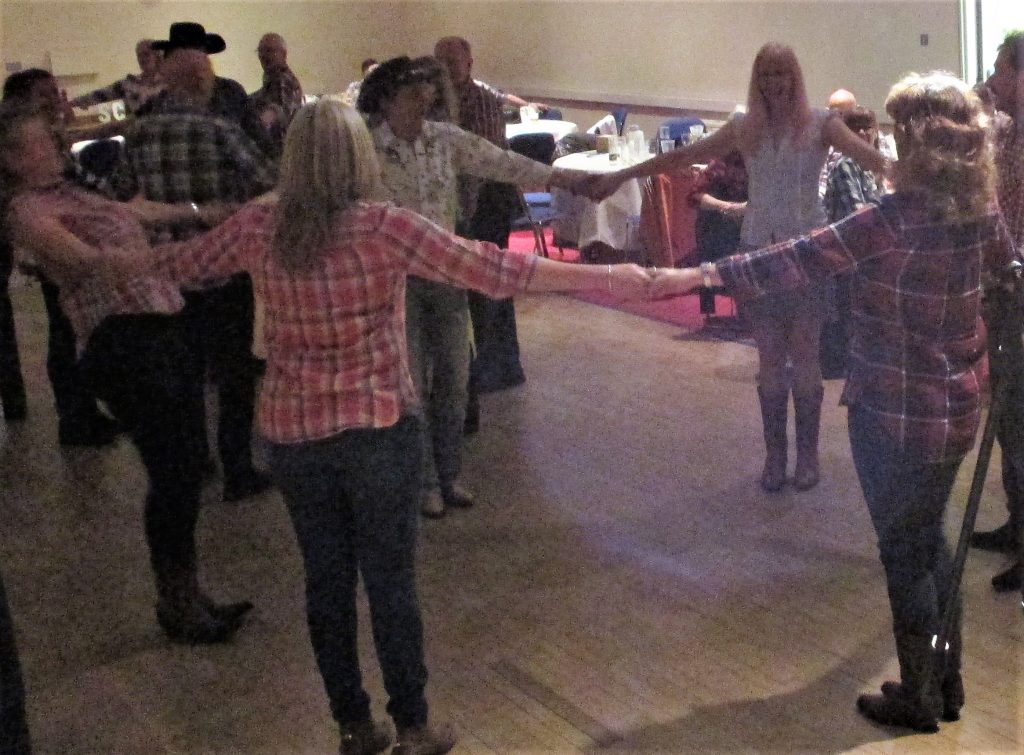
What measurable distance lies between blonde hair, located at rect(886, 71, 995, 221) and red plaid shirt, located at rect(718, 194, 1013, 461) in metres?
0.04

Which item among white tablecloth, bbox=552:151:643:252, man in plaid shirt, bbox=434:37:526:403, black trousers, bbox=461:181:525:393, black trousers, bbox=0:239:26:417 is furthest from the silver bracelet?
white tablecloth, bbox=552:151:643:252

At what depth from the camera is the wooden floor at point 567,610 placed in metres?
2.83

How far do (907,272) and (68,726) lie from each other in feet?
7.31

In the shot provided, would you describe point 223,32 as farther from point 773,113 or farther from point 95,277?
point 95,277

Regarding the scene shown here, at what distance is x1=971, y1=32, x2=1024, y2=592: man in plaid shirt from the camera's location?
3.21 m

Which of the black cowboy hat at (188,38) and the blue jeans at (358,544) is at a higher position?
the black cowboy hat at (188,38)

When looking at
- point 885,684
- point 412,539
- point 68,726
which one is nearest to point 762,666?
point 885,684

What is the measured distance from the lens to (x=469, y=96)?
5031 millimetres

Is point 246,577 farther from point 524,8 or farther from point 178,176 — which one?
point 524,8

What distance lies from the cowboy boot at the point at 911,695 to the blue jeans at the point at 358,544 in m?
1.02

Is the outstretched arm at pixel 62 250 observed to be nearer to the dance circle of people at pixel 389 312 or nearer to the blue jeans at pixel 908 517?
the dance circle of people at pixel 389 312

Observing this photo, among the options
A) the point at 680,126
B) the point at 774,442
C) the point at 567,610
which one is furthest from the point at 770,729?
the point at 680,126

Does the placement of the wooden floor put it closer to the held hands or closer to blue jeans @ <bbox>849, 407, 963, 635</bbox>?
blue jeans @ <bbox>849, 407, 963, 635</bbox>

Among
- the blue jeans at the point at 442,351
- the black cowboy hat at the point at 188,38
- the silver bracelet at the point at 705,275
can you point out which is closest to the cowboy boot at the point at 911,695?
the silver bracelet at the point at 705,275
